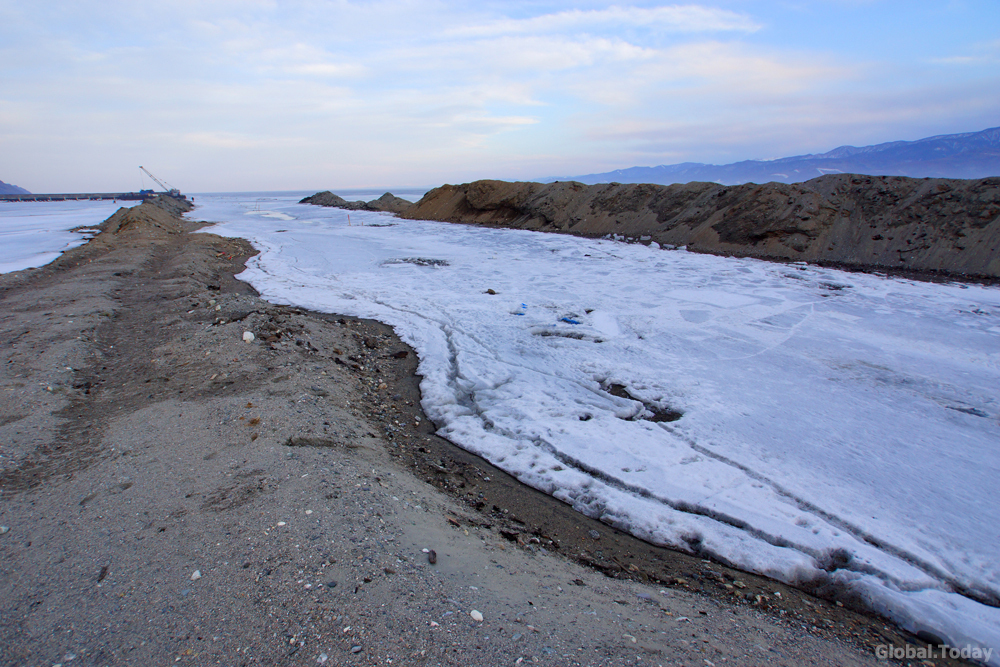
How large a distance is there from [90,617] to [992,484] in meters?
5.69

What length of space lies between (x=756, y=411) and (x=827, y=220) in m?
13.3

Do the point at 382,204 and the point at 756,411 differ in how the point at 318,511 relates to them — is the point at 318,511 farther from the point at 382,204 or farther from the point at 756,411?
the point at 382,204

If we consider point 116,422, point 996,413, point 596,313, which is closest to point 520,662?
point 116,422

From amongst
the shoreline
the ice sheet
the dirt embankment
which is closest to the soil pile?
the dirt embankment

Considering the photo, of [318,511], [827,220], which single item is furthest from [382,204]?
[318,511]

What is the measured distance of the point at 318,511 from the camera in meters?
2.78

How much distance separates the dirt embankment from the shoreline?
12.7 m

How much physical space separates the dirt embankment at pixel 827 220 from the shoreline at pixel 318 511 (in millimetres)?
12682

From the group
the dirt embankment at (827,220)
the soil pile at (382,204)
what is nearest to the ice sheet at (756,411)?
the dirt embankment at (827,220)

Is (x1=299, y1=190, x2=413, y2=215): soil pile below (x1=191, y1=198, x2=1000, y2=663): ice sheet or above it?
above

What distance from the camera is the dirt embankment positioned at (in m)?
12.2

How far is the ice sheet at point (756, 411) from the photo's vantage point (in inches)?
117

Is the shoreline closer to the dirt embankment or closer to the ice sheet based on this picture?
the ice sheet

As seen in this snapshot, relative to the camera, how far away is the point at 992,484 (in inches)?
140
